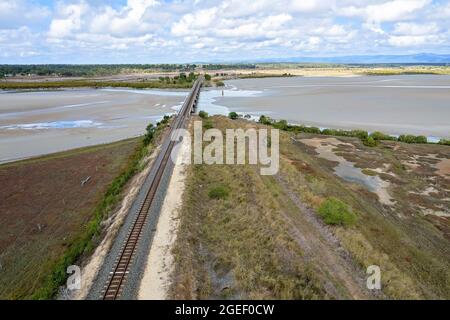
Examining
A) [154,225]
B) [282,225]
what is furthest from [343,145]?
[154,225]

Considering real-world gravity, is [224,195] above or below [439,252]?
above

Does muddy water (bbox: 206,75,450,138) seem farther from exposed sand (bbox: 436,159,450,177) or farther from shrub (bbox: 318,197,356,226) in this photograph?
shrub (bbox: 318,197,356,226)

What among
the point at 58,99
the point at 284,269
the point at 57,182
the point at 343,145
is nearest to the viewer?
the point at 284,269

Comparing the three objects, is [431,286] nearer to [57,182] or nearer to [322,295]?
[322,295]

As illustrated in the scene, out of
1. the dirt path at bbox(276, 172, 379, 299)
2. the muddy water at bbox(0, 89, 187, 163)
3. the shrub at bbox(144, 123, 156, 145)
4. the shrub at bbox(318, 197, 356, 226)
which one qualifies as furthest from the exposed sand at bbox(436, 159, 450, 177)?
the muddy water at bbox(0, 89, 187, 163)

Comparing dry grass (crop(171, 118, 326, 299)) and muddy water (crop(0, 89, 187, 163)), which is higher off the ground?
muddy water (crop(0, 89, 187, 163))

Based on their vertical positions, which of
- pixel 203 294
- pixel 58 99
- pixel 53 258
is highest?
pixel 58 99
